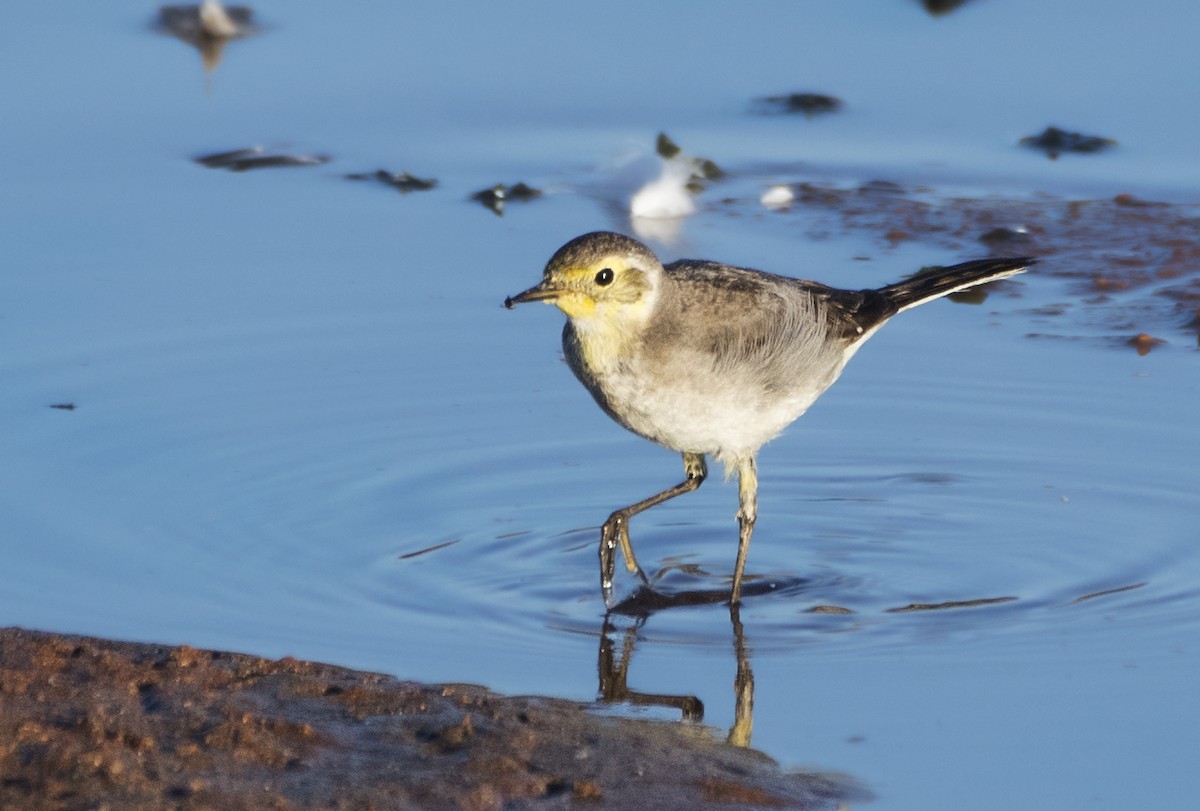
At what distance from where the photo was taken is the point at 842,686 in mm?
6199

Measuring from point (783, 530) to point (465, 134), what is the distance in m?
5.02

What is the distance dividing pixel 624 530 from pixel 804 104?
224 inches

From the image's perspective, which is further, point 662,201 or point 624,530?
point 662,201

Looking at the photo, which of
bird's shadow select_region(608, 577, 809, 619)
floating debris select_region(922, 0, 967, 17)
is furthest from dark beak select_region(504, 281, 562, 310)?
floating debris select_region(922, 0, 967, 17)

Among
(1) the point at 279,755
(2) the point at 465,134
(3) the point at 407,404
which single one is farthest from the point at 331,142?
(1) the point at 279,755

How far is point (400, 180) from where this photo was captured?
11.3 m

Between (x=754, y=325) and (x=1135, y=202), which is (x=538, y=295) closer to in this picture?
(x=754, y=325)

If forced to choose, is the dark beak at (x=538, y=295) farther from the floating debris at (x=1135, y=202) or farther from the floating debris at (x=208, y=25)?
the floating debris at (x=208, y=25)

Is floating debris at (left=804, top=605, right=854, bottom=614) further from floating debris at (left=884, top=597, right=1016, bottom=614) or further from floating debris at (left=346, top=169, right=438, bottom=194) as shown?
floating debris at (left=346, top=169, right=438, bottom=194)

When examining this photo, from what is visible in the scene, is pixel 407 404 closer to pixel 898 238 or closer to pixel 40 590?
pixel 40 590

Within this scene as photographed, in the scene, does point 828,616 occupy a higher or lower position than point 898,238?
lower

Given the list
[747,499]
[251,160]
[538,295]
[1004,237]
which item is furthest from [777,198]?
[538,295]

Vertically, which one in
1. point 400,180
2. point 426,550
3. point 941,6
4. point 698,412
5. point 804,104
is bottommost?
point 426,550

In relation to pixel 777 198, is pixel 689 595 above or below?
below
